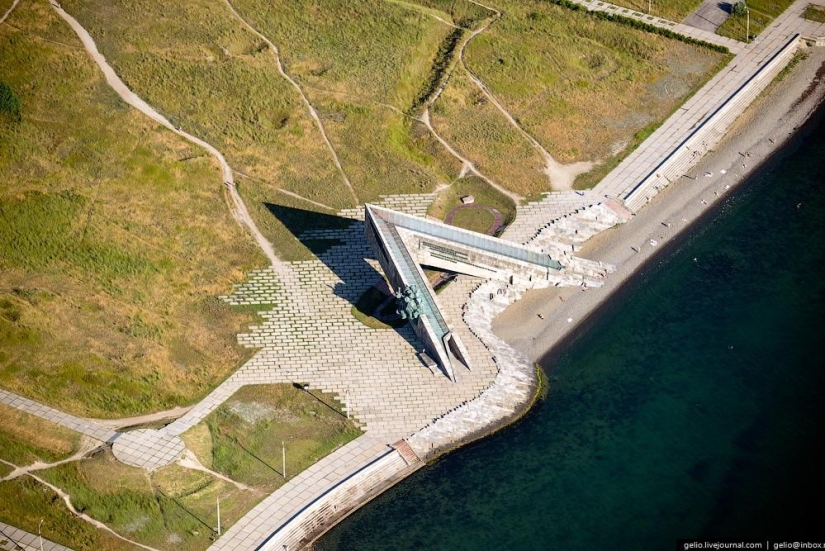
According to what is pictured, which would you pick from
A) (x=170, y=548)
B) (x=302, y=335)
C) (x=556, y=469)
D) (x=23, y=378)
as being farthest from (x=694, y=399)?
(x=23, y=378)

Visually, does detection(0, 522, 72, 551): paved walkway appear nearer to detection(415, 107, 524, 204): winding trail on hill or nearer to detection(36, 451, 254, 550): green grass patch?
detection(36, 451, 254, 550): green grass patch

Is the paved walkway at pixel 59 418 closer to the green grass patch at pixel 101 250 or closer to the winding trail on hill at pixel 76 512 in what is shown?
the green grass patch at pixel 101 250

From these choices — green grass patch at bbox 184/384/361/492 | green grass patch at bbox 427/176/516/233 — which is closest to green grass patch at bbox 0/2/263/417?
green grass patch at bbox 184/384/361/492

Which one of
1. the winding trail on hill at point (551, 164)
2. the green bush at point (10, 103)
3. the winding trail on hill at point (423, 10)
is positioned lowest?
the green bush at point (10, 103)

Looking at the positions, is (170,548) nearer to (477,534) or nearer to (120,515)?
(120,515)

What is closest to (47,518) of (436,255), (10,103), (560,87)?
(436,255)

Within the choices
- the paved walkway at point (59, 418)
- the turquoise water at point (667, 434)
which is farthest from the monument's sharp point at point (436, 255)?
the paved walkway at point (59, 418)
